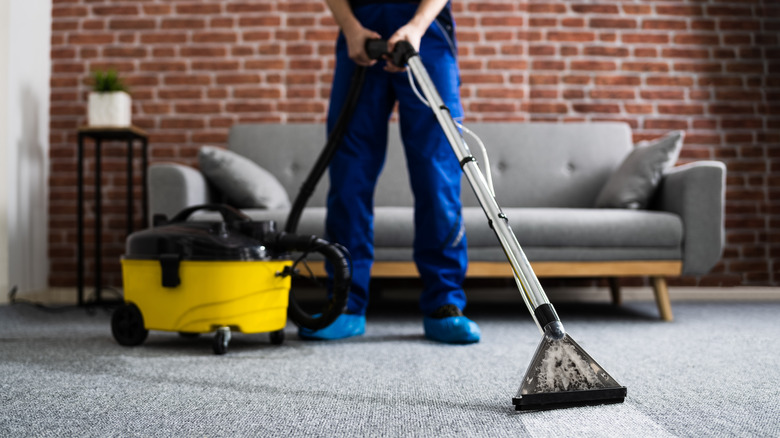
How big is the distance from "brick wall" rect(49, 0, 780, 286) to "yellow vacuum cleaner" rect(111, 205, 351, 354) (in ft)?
4.98

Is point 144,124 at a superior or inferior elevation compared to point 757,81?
inferior

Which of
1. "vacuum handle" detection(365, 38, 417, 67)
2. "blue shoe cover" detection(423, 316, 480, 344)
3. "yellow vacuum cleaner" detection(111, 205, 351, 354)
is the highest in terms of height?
"vacuum handle" detection(365, 38, 417, 67)

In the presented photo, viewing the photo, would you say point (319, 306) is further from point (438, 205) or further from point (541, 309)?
point (541, 309)

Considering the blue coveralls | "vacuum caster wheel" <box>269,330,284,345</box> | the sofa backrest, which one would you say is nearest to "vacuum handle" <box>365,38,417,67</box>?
the blue coveralls

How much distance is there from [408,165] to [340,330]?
0.49 m

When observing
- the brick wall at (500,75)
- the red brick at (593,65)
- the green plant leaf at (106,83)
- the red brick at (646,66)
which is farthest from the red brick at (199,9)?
the red brick at (646,66)

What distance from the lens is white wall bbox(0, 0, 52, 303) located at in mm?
2529

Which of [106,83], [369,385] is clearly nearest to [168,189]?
[106,83]

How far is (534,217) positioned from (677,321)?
606 mm

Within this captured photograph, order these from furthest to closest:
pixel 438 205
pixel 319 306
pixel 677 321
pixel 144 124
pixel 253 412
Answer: pixel 144 124
pixel 319 306
pixel 677 321
pixel 438 205
pixel 253 412

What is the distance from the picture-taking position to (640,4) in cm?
295

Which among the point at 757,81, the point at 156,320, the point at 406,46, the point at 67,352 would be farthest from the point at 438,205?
the point at 757,81

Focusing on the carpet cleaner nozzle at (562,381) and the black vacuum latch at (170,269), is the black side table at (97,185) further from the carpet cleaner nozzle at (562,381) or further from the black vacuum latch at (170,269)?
the carpet cleaner nozzle at (562,381)

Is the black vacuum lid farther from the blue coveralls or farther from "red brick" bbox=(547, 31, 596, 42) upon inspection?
"red brick" bbox=(547, 31, 596, 42)
